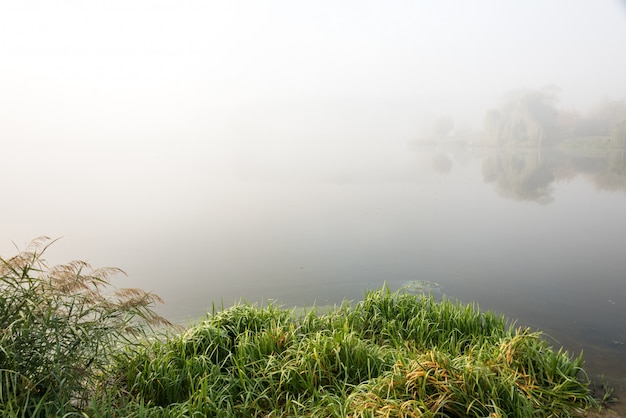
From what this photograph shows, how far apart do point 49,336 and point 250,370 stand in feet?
4.34

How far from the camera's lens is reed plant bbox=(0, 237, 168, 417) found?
7.09 ft

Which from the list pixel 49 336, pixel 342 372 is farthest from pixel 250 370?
pixel 49 336

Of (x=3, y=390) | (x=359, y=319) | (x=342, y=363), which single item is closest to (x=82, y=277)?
(x=3, y=390)

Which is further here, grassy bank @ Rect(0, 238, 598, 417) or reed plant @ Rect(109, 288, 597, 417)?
reed plant @ Rect(109, 288, 597, 417)

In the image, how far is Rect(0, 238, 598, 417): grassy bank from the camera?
230 centimetres

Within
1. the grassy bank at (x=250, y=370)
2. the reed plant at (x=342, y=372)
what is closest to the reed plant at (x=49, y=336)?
the grassy bank at (x=250, y=370)

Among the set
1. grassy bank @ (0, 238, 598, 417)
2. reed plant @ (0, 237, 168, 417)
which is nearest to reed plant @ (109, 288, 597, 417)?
grassy bank @ (0, 238, 598, 417)

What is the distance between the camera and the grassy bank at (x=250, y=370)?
7.54ft

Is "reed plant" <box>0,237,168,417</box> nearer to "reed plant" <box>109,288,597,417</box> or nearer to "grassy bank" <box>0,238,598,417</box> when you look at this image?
"grassy bank" <box>0,238,598,417</box>

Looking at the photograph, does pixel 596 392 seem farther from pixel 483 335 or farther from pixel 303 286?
pixel 303 286

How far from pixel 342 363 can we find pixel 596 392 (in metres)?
2.00

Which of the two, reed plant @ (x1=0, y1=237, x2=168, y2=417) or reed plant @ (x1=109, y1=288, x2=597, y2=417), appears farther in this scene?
reed plant @ (x1=109, y1=288, x2=597, y2=417)

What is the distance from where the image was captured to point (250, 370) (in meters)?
3.01

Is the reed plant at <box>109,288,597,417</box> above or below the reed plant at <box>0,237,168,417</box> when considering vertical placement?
below
